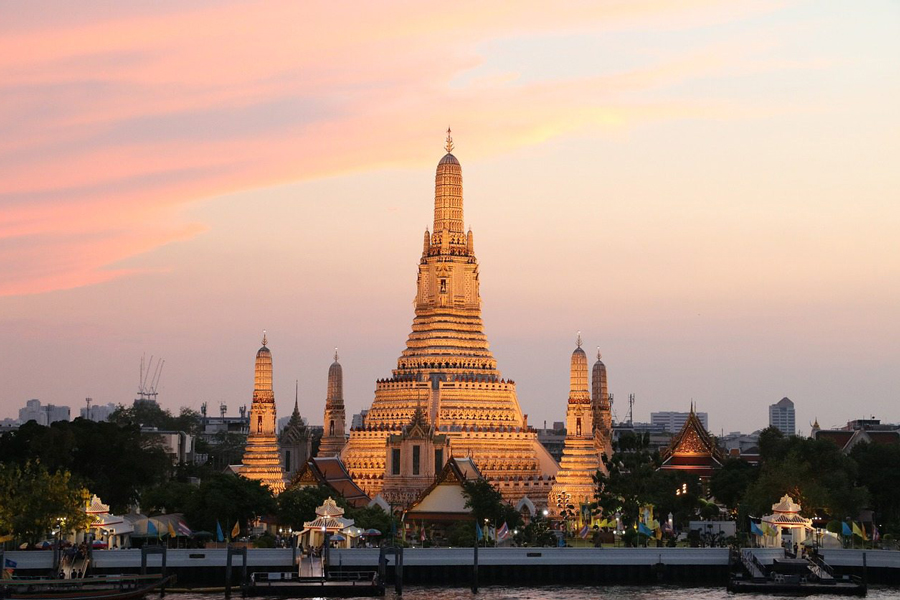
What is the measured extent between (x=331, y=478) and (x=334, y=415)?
989 inches

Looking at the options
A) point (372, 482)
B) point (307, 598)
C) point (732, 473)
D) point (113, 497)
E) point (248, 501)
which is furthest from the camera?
point (372, 482)

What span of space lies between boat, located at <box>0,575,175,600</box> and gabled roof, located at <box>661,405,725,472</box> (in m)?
77.8

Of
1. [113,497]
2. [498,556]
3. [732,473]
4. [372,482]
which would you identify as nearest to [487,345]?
[372,482]

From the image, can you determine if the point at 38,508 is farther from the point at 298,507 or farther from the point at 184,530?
the point at 298,507

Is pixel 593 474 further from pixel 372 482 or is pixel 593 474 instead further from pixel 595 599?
pixel 595 599

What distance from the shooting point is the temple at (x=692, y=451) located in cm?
15175

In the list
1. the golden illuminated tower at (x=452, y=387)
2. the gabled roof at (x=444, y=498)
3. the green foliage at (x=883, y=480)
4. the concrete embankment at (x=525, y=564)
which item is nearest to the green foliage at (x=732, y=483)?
the green foliage at (x=883, y=480)

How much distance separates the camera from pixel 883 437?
14612 centimetres

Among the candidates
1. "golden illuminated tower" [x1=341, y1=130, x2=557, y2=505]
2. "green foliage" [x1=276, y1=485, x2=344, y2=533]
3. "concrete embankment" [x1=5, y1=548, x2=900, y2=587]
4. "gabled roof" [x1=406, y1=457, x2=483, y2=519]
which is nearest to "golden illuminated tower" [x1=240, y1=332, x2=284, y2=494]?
"golden illuminated tower" [x1=341, y1=130, x2=557, y2=505]

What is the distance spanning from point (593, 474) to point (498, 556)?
42.2m

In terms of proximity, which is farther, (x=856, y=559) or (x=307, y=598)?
(x=856, y=559)

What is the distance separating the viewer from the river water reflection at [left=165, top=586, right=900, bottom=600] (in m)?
84.4

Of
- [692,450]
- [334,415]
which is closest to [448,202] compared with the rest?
[334,415]

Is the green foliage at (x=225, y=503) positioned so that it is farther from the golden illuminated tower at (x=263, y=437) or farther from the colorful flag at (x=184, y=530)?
the golden illuminated tower at (x=263, y=437)
